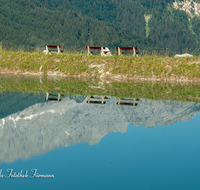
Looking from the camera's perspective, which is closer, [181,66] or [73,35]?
[181,66]

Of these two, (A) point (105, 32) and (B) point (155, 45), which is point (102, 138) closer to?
(A) point (105, 32)

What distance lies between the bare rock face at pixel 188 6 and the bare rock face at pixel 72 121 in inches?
6205

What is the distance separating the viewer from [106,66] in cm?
2116

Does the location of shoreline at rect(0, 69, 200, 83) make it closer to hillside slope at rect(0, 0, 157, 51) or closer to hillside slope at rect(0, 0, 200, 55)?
hillside slope at rect(0, 0, 200, 55)

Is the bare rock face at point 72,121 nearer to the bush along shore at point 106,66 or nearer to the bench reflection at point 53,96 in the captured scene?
the bench reflection at point 53,96

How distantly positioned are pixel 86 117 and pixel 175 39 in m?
129

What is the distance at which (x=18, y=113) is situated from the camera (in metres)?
7.89

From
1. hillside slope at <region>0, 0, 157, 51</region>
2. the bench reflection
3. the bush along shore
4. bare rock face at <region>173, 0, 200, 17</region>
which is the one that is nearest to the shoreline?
the bush along shore

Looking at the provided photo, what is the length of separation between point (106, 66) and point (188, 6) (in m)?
153

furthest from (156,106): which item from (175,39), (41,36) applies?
(175,39)

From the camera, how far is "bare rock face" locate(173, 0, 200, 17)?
156 meters

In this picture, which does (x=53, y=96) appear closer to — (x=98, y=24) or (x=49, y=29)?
(x=49, y=29)

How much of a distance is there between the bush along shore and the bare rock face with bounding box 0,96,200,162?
32.0ft

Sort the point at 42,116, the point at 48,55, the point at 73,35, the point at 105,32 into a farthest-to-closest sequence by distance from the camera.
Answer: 1. the point at 105,32
2. the point at 73,35
3. the point at 48,55
4. the point at 42,116
